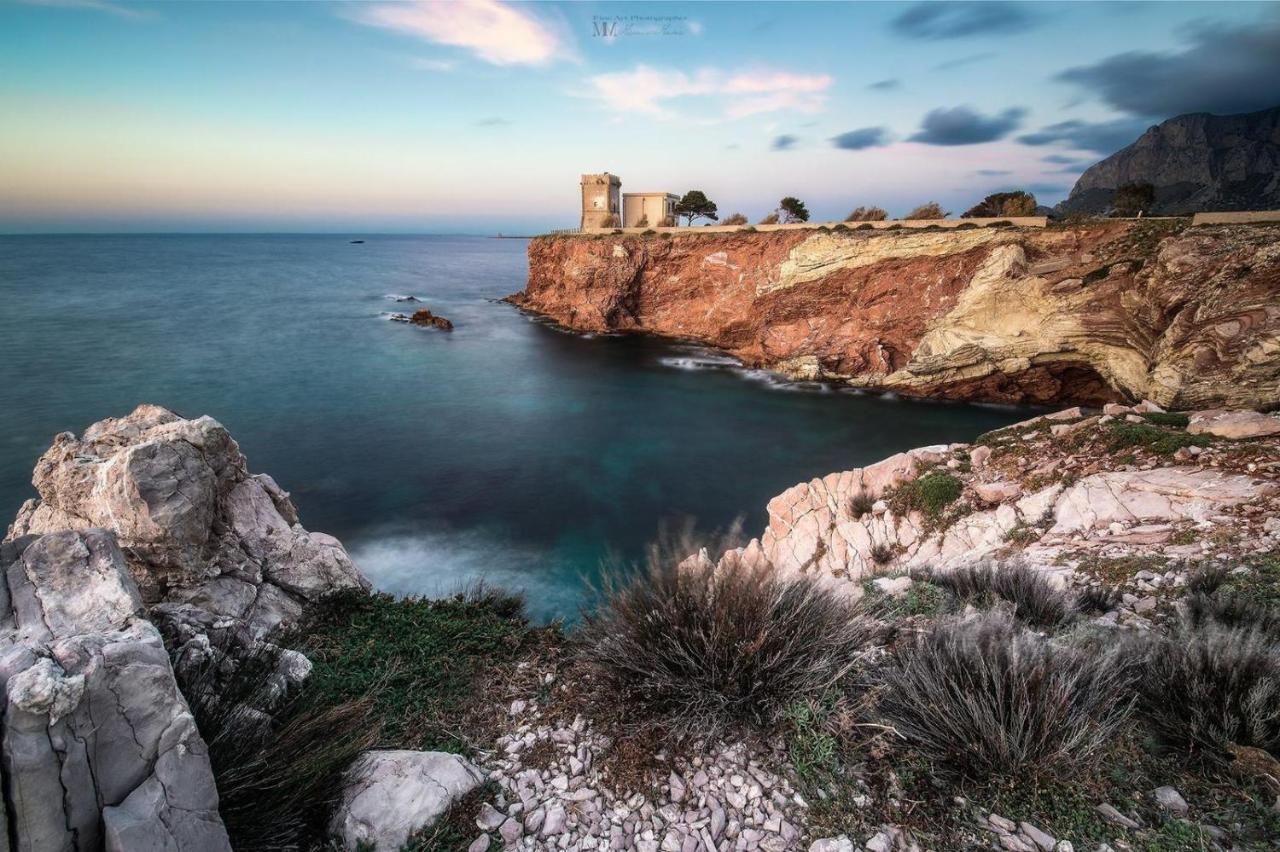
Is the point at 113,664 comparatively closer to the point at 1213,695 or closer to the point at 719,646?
the point at 719,646

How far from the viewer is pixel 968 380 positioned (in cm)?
2294

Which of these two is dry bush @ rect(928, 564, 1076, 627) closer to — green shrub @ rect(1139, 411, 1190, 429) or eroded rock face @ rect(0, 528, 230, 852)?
eroded rock face @ rect(0, 528, 230, 852)

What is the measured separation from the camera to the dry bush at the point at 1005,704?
2.68 metres

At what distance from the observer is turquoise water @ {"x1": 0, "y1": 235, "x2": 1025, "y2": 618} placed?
13.1 meters

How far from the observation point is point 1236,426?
27.9 ft

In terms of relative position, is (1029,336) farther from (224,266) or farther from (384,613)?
(224,266)

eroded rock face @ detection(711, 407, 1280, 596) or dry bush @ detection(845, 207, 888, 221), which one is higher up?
dry bush @ detection(845, 207, 888, 221)

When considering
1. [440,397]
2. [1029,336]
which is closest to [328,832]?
[440,397]

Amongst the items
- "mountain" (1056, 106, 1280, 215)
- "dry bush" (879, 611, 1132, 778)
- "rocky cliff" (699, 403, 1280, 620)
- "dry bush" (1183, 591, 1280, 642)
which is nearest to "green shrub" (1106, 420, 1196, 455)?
"rocky cliff" (699, 403, 1280, 620)

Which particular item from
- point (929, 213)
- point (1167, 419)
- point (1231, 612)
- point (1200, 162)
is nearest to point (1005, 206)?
point (929, 213)

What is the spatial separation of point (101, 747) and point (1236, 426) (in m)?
12.9

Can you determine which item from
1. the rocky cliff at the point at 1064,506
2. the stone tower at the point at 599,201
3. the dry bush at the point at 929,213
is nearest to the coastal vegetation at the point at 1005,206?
the dry bush at the point at 929,213

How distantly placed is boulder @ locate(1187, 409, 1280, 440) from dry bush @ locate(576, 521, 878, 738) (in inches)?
347

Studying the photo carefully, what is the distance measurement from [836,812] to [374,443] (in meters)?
18.0
